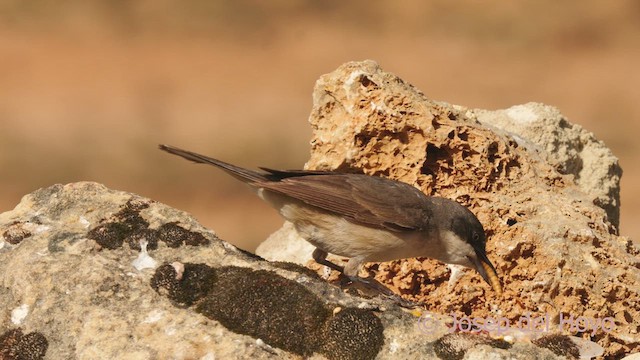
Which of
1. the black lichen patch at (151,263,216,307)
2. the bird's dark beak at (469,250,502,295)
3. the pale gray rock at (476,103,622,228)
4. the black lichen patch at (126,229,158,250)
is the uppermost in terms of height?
the pale gray rock at (476,103,622,228)

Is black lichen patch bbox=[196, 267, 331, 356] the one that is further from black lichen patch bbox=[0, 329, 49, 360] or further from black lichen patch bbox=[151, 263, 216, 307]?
black lichen patch bbox=[0, 329, 49, 360]

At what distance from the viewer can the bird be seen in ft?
24.3

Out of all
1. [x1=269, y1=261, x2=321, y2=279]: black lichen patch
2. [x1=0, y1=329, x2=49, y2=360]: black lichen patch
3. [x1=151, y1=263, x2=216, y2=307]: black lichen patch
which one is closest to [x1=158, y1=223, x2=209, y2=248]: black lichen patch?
[x1=151, y1=263, x2=216, y2=307]: black lichen patch

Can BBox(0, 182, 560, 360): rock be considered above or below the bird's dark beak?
below

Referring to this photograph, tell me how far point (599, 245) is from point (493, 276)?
108 cm

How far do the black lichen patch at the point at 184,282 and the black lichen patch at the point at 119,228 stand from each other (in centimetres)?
50

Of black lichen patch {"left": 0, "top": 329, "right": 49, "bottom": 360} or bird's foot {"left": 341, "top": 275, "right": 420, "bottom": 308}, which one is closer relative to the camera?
black lichen patch {"left": 0, "top": 329, "right": 49, "bottom": 360}

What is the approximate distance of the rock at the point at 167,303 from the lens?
590 centimetres

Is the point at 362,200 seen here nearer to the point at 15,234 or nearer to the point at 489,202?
the point at 489,202

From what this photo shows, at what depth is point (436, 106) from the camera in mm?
8234

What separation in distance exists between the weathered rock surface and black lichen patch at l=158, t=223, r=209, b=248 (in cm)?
185

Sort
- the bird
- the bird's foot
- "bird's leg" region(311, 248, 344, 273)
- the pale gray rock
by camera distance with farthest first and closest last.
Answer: the pale gray rock < "bird's leg" region(311, 248, 344, 273) < the bird < the bird's foot

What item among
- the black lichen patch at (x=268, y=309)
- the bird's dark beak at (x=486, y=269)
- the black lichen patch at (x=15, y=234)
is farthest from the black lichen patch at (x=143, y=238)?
the bird's dark beak at (x=486, y=269)

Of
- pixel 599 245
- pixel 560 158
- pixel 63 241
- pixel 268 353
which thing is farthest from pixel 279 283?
pixel 560 158
